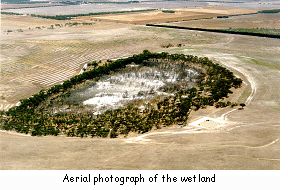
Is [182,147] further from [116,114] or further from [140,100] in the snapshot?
[140,100]

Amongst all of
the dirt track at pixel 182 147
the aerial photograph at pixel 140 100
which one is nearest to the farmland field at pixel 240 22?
the aerial photograph at pixel 140 100

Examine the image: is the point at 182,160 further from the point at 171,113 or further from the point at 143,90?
the point at 143,90

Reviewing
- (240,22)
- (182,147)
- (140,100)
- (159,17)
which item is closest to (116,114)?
(140,100)

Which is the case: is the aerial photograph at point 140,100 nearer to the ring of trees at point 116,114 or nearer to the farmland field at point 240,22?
the ring of trees at point 116,114

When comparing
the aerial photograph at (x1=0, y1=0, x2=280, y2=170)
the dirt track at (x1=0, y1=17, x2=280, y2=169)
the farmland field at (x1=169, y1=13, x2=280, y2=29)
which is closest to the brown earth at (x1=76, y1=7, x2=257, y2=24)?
the farmland field at (x1=169, y1=13, x2=280, y2=29)
